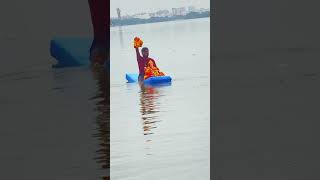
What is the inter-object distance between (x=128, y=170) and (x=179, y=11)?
2.40m

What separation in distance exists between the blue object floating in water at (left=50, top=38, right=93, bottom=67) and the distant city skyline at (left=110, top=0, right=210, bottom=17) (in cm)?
1867

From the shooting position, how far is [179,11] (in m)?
8.02

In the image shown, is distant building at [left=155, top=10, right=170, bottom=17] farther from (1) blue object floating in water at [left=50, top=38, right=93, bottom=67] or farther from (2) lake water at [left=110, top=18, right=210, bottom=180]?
(1) blue object floating in water at [left=50, top=38, right=93, bottom=67]

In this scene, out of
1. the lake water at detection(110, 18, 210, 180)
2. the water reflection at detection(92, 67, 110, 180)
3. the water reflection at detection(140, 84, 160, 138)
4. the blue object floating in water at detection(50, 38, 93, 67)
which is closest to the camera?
the lake water at detection(110, 18, 210, 180)

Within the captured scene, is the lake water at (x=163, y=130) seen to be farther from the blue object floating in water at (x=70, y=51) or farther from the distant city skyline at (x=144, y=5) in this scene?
the blue object floating in water at (x=70, y=51)

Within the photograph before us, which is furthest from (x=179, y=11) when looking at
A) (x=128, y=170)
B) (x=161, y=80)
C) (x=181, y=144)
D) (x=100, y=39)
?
(x=100, y=39)

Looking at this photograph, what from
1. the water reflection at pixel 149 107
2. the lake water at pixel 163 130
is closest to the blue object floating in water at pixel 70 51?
the water reflection at pixel 149 107

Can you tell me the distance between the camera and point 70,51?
2695 centimetres

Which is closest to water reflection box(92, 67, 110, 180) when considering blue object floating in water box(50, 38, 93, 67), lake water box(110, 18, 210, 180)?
lake water box(110, 18, 210, 180)

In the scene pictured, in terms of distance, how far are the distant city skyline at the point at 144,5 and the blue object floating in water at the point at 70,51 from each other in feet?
61.3

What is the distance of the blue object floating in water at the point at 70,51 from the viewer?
1047 inches

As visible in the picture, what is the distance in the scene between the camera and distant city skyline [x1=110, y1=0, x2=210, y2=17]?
22.6ft

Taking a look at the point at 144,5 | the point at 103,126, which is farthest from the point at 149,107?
the point at 144,5

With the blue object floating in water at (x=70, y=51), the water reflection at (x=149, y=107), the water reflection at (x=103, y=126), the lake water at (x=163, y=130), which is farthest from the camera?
the blue object floating in water at (x=70, y=51)
